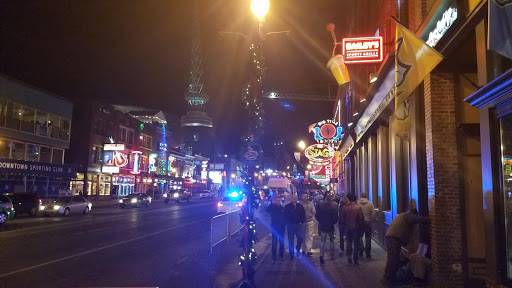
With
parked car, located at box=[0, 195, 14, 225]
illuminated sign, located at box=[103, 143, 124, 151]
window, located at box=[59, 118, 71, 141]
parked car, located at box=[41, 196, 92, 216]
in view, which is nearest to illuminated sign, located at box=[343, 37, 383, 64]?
parked car, located at box=[0, 195, 14, 225]

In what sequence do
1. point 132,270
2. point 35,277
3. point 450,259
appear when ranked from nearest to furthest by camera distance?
point 450,259, point 35,277, point 132,270

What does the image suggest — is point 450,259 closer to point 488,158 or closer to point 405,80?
point 488,158

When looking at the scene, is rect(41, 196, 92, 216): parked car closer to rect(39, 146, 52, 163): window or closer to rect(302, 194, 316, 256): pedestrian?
rect(39, 146, 52, 163): window

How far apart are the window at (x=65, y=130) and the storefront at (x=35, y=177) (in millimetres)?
4234

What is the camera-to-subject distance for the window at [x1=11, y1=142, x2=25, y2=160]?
36.6 m

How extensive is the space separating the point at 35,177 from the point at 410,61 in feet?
125

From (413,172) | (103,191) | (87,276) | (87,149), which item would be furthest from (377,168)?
(103,191)

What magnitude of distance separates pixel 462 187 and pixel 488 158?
2.01 metres

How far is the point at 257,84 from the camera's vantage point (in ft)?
26.3

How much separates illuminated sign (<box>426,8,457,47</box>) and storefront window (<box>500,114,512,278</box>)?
6.77 feet

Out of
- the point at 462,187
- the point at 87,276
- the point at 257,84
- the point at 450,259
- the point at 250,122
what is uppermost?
the point at 257,84

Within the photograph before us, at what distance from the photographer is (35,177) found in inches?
1497

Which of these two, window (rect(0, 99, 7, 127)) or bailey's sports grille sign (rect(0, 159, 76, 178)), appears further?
window (rect(0, 99, 7, 127))

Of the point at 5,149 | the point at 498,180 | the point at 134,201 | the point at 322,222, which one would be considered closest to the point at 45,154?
the point at 5,149
